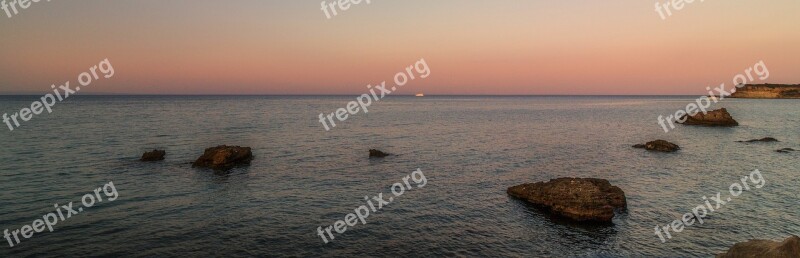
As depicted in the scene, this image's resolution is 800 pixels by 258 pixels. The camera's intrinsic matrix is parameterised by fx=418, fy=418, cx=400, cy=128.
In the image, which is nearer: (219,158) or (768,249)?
(768,249)

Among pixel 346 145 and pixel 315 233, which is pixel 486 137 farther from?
pixel 315 233

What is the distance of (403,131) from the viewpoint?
296 ft

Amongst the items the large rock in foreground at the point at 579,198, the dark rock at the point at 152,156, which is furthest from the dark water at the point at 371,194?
the dark rock at the point at 152,156

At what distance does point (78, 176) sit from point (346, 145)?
3450 cm

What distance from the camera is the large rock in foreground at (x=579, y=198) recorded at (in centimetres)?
2920

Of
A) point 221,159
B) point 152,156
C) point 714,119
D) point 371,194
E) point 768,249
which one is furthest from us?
point 714,119

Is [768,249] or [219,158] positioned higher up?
[219,158]

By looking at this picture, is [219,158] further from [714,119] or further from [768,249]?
Result: [714,119]

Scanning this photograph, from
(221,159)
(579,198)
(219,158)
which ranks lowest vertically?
(579,198)

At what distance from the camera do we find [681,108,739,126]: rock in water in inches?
3767

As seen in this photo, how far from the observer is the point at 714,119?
96.6 meters

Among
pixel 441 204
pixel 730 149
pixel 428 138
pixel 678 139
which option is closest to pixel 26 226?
pixel 441 204

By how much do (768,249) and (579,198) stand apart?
13.7 metres

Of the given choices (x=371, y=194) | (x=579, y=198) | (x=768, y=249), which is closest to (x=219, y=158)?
(x=371, y=194)
